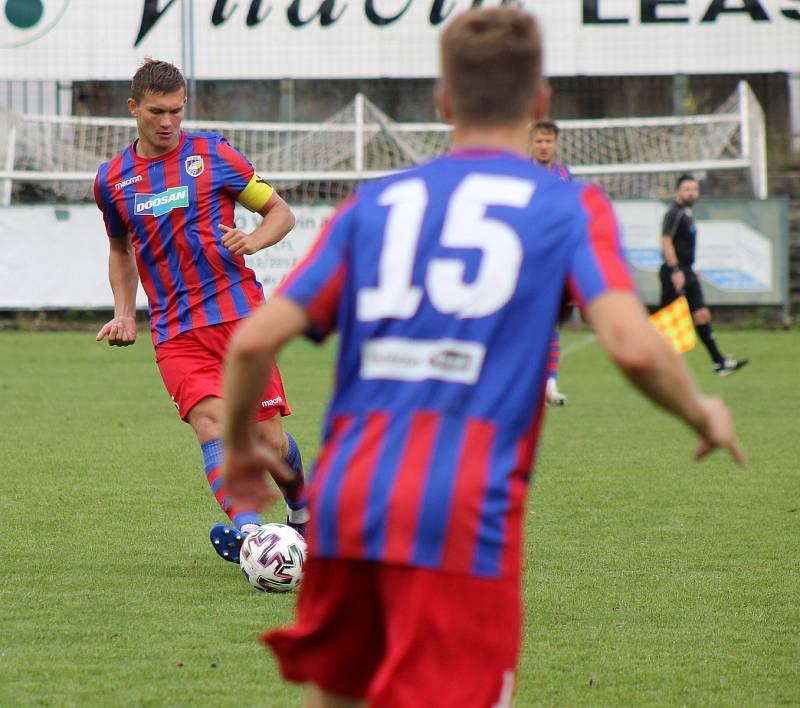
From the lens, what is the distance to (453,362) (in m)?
2.38

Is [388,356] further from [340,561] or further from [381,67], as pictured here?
[381,67]

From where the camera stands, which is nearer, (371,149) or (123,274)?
(123,274)

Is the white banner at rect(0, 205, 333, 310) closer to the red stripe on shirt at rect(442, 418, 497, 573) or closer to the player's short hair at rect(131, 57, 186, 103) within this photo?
the player's short hair at rect(131, 57, 186, 103)

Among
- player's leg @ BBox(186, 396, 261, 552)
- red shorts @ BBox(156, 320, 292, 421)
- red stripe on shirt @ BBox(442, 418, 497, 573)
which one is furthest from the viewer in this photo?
red shorts @ BBox(156, 320, 292, 421)

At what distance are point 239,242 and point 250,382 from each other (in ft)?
9.53

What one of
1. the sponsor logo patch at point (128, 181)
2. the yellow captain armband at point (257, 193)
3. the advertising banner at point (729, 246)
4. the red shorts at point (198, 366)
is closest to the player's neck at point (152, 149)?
the sponsor logo patch at point (128, 181)

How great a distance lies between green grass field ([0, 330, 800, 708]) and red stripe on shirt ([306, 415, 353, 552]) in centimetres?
173

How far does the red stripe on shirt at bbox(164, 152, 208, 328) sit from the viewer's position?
5.79 m

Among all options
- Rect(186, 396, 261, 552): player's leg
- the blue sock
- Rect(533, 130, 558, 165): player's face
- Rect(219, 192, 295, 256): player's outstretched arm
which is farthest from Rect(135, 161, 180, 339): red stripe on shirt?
Rect(533, 130, 558, 165): player's face

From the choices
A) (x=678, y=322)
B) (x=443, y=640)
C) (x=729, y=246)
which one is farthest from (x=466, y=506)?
(x=729, y=246)

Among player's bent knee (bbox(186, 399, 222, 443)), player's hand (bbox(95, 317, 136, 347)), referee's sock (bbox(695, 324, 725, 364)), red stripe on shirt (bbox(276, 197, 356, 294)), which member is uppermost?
red stripe on shirt (bbox(276, 197, 356, 294))

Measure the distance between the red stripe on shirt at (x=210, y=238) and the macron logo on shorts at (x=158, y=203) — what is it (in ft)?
0.24

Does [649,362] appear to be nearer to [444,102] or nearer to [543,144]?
[444,102]

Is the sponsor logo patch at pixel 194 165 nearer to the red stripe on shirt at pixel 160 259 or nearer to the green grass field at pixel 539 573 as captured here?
the red stripe on shirt at pixel 160 259
